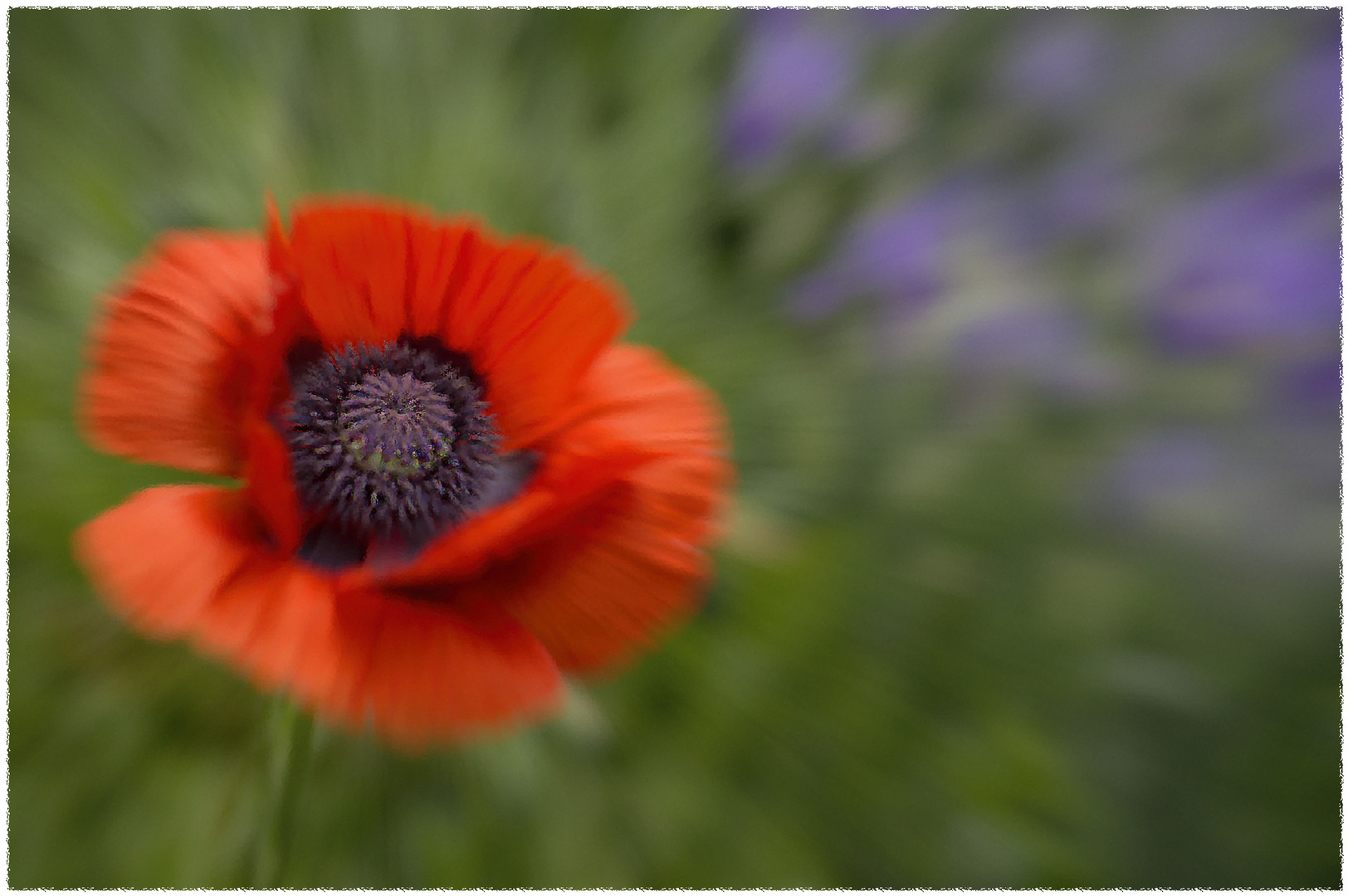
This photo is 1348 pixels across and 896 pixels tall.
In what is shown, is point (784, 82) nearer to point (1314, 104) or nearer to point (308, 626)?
point (1314, 104)

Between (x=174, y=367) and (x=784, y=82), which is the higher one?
(x=784, y=82)

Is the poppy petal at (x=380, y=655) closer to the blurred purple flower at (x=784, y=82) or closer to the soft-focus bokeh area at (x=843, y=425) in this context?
the soft-focus bokeh area at (x=843, y=425)

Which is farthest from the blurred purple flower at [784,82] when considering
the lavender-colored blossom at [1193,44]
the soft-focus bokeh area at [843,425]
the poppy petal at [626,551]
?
the poppy petal at [626,551]

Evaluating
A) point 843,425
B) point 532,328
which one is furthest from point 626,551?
point 843,425

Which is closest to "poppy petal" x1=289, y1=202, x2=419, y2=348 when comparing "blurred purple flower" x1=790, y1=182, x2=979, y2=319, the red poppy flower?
the red poppy flower

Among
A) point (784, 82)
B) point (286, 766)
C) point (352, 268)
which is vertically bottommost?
point (286, 766)
